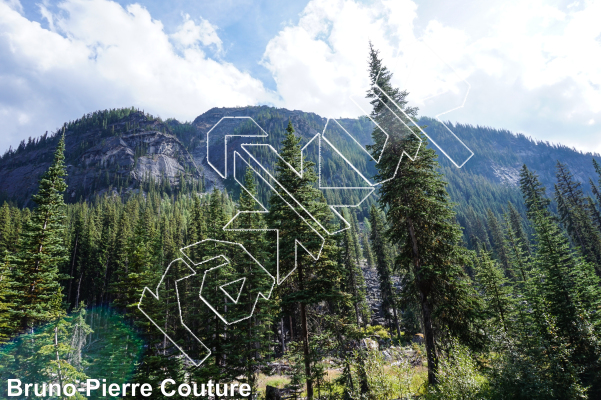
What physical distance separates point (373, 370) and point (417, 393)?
179 inches

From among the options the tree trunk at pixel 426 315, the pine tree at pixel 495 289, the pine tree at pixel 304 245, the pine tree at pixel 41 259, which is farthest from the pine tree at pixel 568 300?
the pine tree at pixel 41 259

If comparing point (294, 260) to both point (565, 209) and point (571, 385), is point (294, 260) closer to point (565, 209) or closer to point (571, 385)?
point (571, 385)

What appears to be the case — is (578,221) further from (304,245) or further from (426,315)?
(304,245)

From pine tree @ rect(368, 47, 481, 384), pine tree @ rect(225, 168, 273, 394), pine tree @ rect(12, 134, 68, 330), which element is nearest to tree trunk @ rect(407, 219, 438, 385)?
pine tree @ rect(368, 47, 481, 384)

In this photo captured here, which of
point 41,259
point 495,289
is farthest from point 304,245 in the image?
point 41,259

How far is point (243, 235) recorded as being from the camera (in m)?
22.3

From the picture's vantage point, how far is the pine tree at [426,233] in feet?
40.5

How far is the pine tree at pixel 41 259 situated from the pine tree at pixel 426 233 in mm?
22770

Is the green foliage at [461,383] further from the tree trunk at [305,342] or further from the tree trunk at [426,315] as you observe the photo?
the tree trunk at [305,342]

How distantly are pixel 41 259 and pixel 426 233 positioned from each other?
26890 millimetres

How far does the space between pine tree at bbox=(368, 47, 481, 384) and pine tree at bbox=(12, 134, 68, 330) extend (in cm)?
2277

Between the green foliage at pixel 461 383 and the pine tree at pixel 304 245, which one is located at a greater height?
the pine tree at pixel 304 245

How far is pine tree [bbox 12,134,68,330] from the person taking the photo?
63.4 ft

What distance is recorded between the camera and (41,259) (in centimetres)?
2042
